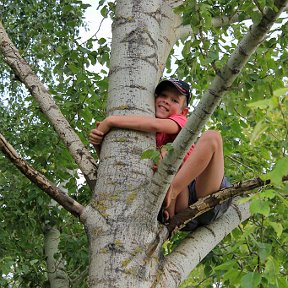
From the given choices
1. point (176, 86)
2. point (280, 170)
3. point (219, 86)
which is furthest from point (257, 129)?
point (176, 86)

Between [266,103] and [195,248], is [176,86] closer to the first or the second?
[195,248]

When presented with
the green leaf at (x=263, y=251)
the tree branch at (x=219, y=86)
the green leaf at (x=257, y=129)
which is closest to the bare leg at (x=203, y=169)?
the tree branch at (x=219, y=86)

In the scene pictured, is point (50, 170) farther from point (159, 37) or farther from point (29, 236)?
point (159, 37)

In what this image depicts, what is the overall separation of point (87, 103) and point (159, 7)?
5.46 feet

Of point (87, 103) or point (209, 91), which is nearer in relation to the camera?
Answer: point (209, 91)

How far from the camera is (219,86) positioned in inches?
96.4

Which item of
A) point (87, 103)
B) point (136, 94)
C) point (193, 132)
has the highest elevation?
point (87, 103)

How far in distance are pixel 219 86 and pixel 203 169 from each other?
66 centimetres

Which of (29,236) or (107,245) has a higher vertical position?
(29,236)

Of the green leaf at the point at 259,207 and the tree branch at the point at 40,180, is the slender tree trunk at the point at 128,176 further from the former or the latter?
the green leaf at the point at 259,207

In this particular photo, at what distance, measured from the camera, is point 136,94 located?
3188mm

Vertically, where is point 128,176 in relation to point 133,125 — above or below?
below

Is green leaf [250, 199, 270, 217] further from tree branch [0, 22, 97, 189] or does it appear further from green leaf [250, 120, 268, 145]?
tree branch [0, 22, 97, 189]

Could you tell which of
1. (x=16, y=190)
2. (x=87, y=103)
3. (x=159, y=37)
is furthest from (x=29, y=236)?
(x=159, y=37)
